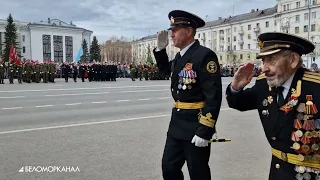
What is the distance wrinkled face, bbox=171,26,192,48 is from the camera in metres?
3.42

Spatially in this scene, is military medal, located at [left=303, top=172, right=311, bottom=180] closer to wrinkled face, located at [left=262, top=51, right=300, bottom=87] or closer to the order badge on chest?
wrinkled face, located at [left=262, top=51, right=300, bottom=87]

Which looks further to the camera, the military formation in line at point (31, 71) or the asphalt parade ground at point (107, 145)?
the military formation in line at point (31, 71)

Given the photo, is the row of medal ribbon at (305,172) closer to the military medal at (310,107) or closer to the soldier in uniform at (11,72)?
the military medal at (310,107)

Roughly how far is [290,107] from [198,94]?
1092 mm

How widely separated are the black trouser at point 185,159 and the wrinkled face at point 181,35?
35.9 inches

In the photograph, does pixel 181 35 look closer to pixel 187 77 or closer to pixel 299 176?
pixel 187 77

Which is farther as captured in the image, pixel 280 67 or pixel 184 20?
pixel 184 20

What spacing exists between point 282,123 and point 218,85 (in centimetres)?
89

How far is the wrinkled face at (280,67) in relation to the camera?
2334mm

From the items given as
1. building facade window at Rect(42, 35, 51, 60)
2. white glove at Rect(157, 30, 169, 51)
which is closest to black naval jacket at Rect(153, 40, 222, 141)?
white glove at Rect(157, 30, 169, 51)

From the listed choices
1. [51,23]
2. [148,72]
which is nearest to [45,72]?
[148,72]

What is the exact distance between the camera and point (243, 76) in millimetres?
2594

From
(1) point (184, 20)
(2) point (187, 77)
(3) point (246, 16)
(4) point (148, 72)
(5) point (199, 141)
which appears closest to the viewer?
(5) point (199, 141)

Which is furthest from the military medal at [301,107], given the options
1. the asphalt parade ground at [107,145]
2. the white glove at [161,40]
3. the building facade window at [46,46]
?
the building facade window at [46,46]
